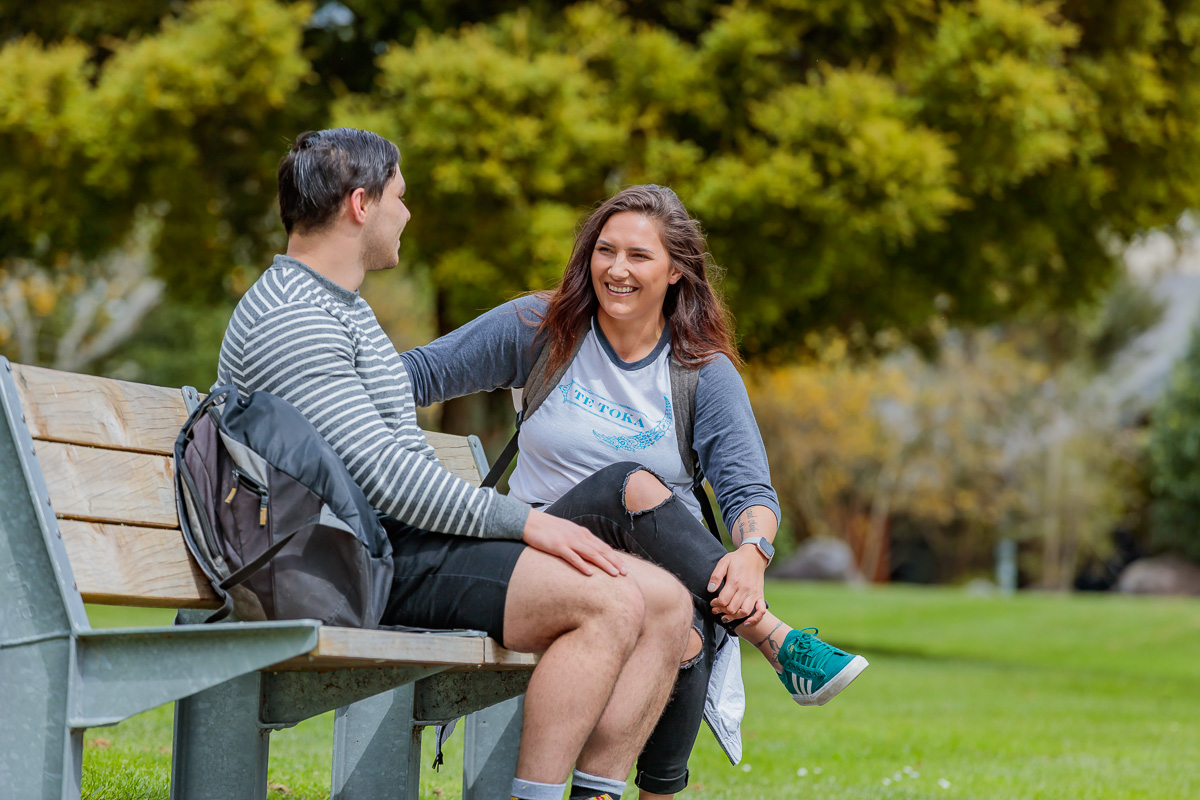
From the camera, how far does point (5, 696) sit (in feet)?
7.15

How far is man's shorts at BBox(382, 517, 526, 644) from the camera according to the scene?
8.26 ft

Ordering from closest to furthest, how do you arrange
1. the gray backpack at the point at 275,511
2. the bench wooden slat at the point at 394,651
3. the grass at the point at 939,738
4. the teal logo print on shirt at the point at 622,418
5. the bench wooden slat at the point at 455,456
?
the bench wooden slat at the point at 394,651 → the gray backpack at the point at 275,511 → the teal logo print on shirt at the point at 622,418 → the bench wooden slat at the point at 455,456 → the grass at the point at 939,738

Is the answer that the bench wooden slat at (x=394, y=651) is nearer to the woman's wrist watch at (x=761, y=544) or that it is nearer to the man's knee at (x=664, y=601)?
the man's knee at (x=664, y=601)

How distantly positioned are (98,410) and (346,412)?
20.3 inches

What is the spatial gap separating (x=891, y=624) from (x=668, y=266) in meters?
15.7

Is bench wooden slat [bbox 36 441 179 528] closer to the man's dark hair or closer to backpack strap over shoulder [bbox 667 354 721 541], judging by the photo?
the man's dark hair

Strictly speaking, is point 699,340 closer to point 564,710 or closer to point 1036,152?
point 564,710

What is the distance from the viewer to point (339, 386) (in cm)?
246

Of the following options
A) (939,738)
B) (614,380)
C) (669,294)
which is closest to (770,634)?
(614,380)

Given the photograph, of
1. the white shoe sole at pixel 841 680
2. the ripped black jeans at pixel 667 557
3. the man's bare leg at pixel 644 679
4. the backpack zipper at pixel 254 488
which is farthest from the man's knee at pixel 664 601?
the backpack zipper at pixel 254 488

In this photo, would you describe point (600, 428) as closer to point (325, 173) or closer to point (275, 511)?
point (325, 173)

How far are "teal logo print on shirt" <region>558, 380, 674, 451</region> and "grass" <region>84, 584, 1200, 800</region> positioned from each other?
1699 mm

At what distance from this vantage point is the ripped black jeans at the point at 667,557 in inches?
112

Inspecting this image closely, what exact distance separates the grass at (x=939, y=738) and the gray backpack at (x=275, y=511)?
1.73m
